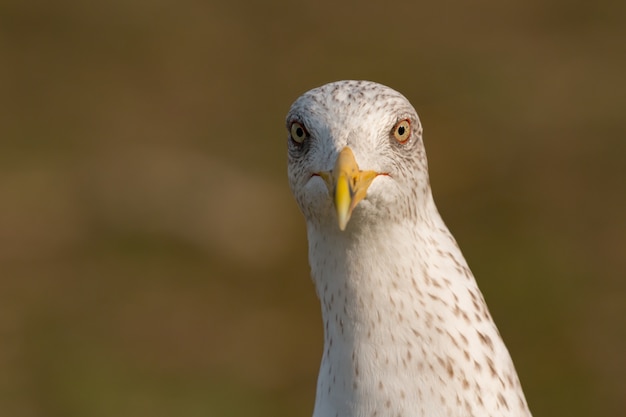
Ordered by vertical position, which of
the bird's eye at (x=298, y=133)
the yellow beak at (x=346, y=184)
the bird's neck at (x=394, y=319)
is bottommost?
the bird's neck at (x=394, y=319)

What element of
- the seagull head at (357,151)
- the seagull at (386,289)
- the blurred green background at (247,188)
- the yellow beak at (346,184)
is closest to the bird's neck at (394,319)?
the seagull at (386,289)

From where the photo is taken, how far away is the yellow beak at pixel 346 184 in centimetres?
397

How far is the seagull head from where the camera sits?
422cm

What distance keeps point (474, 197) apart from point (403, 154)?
990 cm

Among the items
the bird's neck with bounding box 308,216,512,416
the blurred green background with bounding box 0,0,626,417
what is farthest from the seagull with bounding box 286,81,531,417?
the blurred green background with bounding box 0,0,626,417

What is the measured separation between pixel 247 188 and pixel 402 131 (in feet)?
31.2

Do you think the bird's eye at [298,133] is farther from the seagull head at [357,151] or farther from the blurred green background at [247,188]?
the blurred green background at [247,188]

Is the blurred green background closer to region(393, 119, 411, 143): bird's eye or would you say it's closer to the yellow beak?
region(393, 119, 411, 143): bird's eye

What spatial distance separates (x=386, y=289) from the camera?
4.35 metres

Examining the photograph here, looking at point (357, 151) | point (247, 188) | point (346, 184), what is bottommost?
point (247, 188)

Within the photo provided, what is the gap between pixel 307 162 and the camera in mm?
4344

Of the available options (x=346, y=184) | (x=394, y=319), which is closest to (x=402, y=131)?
(x=346, y=184)

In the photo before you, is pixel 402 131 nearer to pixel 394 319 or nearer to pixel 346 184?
pixel 346 184

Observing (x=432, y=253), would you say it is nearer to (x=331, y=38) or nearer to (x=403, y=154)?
(x=403, y=154)
